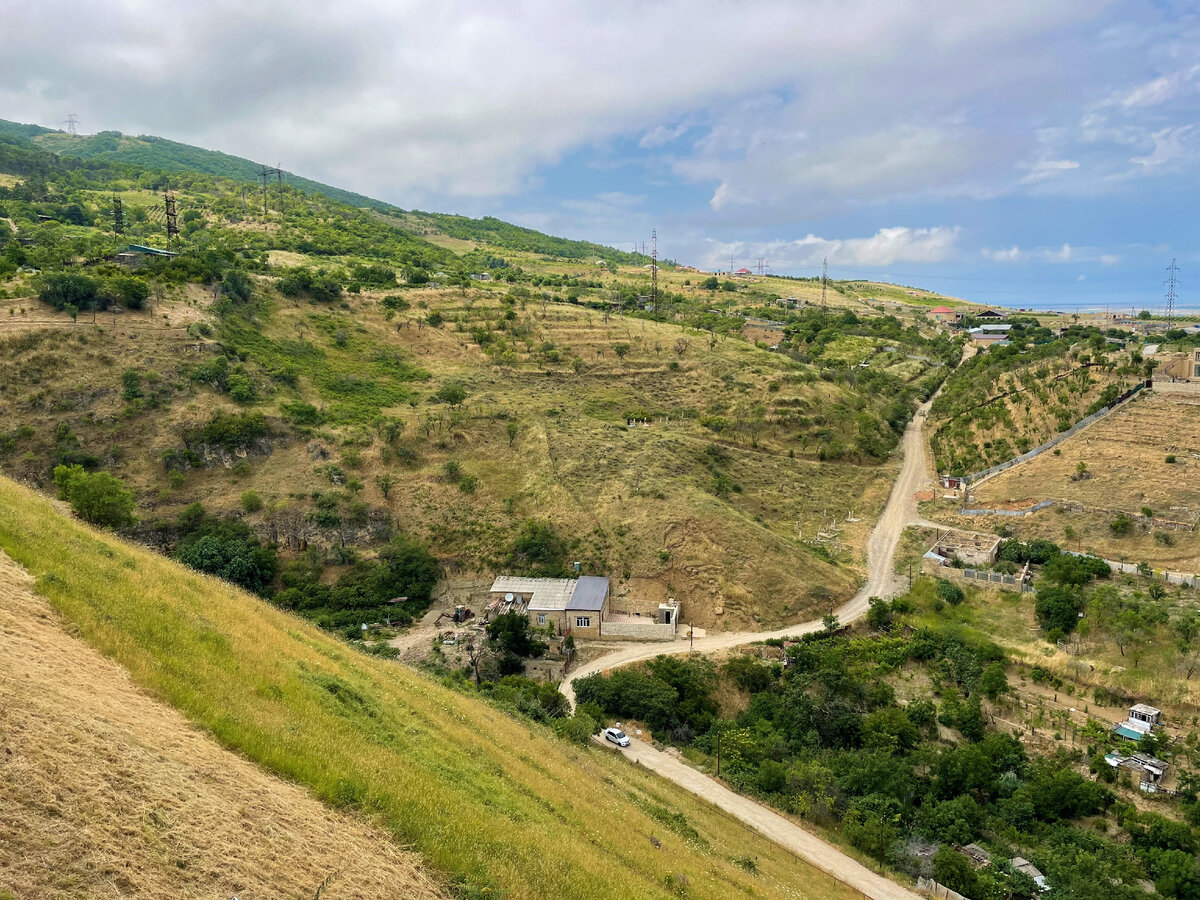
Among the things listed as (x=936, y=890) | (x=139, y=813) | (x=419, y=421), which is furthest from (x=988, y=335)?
(x=139, y=813)

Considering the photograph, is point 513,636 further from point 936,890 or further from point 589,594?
point 936,890

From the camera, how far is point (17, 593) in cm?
1220

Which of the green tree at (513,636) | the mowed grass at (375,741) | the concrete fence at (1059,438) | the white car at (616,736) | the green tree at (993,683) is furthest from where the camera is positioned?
the concrete fence at (1059,438)

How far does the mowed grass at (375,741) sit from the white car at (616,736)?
9934mm

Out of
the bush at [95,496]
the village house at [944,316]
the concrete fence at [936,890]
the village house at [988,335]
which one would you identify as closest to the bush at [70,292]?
the bush at [95,496]

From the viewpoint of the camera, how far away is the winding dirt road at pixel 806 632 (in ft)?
83.9

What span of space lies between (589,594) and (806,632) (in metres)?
13.4

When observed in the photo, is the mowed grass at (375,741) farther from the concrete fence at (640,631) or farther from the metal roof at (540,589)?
the metal roof at (540,589)

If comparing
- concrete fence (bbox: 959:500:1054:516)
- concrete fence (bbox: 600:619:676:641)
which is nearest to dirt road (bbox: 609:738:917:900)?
concrete fence (bbox: 600:619:676:641)

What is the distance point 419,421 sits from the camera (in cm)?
5781

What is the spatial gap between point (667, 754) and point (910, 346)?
8451 centimetres

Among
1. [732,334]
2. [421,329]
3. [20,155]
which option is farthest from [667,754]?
[20,155]

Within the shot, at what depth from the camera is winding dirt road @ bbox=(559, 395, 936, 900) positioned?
25.6 metres

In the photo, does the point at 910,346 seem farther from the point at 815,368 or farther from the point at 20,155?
the point at 20,155
